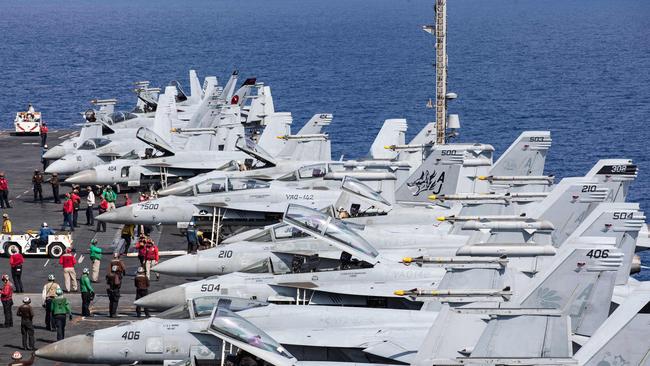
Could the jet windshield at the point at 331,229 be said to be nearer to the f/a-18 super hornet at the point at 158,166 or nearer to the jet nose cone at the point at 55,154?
the f/a-18 super hornet at the point at 158,166

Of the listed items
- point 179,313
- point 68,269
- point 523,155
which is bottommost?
point 179,313

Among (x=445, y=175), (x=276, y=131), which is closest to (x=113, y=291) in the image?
(x=445, y=175)

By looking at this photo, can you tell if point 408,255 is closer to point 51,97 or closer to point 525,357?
point 525,357

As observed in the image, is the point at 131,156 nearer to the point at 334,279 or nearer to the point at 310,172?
the point at 310,172

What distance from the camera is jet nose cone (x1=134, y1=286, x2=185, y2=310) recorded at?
113 ft

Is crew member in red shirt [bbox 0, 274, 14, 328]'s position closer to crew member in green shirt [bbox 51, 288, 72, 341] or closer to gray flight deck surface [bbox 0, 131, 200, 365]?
gray flight deck surface [bbox 0, 131, 200, 365]

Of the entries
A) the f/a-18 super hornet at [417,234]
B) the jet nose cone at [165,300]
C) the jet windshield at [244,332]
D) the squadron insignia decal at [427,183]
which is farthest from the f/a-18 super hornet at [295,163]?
the jet windshield at [244,332]

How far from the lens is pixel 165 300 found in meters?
34.7

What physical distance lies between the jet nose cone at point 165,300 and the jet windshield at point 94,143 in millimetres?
28764

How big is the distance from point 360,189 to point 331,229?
823 cm

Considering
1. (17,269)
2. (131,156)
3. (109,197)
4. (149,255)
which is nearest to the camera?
(17,269)

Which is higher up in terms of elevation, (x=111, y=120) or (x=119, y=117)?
(x=119, y=117)

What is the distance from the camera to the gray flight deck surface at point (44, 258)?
37.0 meters

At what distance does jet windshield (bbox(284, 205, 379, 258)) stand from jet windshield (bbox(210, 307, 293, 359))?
7.70 meters
